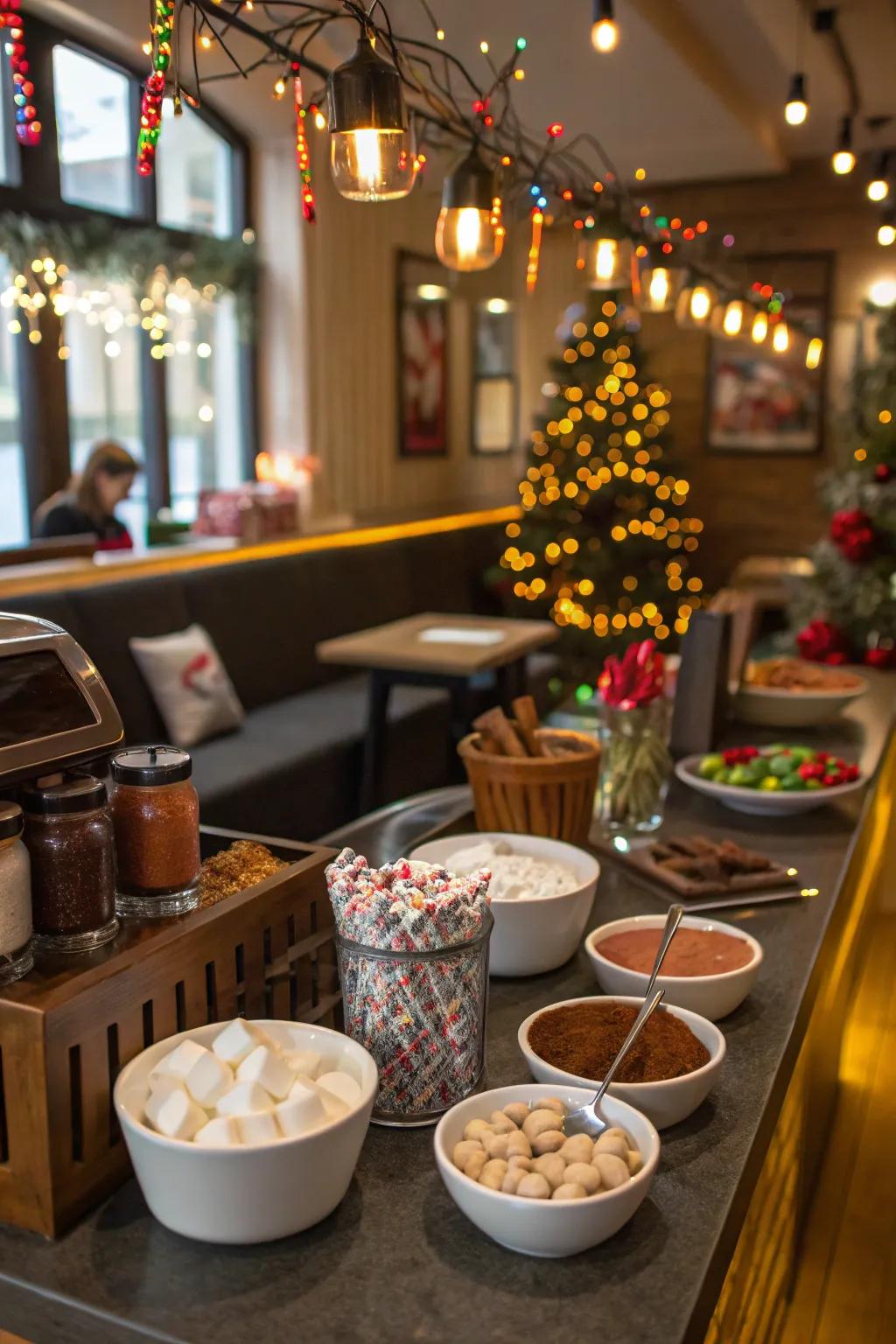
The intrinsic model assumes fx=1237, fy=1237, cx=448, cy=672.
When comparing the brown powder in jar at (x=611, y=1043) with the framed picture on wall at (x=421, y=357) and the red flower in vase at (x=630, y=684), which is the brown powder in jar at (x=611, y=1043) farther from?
the framed picture on wall at (x=421, y=357)

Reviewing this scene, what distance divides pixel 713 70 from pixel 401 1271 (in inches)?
236

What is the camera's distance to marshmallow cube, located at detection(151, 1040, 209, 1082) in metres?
1.06

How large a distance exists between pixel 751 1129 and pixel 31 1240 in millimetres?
674

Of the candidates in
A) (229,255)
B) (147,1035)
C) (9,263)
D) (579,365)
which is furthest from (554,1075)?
(579,365)

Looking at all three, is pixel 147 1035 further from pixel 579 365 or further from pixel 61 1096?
pixel 579 365

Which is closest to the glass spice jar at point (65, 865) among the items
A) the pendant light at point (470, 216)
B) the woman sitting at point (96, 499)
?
the pendant light at point (470, 216)

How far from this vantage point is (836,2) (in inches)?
201

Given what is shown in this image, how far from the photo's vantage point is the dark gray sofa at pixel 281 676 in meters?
4.19

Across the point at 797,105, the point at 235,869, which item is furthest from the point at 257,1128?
the point at 797,105

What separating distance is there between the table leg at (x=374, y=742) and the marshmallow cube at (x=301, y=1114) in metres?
3.64

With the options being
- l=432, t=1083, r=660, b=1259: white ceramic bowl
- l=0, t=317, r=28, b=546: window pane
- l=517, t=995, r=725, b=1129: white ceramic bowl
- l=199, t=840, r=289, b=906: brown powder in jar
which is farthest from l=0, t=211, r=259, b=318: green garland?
l=432, t=1083, r=660, b=1259: white ceramic bowl

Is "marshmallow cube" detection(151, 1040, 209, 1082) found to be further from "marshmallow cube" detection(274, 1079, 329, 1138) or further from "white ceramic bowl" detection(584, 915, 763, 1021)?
"white ceramic bowl" detection(584, 915, 763, 1021)

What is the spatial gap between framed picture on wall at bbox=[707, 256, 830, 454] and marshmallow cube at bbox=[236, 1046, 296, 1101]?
7547 mm

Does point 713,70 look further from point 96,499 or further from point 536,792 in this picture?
point 536,792
